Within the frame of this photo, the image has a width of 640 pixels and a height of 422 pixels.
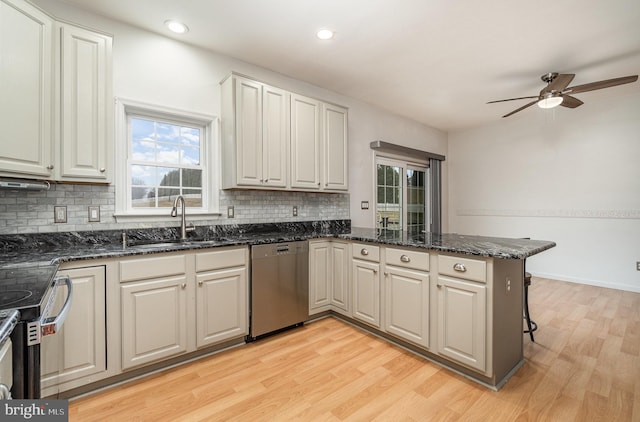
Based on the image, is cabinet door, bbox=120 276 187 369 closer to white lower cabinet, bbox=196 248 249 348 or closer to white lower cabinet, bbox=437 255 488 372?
white lower cabinet, bbox=196 248 249 348

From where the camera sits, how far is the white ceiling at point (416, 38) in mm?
2207

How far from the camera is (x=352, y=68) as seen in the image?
319 centimetres

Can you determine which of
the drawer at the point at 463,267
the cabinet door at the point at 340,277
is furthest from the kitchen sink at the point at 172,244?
the drawer at the point at 463,267

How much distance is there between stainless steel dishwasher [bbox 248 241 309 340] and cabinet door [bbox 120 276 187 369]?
1.88 ft

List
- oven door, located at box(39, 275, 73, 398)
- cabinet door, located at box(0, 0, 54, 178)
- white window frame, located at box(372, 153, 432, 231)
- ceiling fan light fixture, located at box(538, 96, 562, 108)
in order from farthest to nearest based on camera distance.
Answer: white window frame, located at box(372, 153, 432, 231), ceiling fan light fixture, located at box(538, 96, 562, 108), cabinet door, located at box(0, 0, 54, 178), oven door, located at box(39, 275, 73, 398)

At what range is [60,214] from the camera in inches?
82.1

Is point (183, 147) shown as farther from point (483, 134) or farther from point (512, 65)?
point (483, 134)

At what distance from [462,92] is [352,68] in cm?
169

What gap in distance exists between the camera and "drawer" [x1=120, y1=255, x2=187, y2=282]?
6.21ft

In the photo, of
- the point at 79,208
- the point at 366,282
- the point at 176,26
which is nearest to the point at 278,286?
the point at 366,282

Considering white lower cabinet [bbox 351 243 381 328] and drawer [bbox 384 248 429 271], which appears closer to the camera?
drawer [bbox 384 248 429 271]

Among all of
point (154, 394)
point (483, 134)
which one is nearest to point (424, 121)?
point (483, 134)

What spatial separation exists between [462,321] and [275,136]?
2.29 m

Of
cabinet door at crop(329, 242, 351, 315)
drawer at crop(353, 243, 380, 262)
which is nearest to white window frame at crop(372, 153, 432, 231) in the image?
cabinet door at crop(329, 242, 351, 315)
